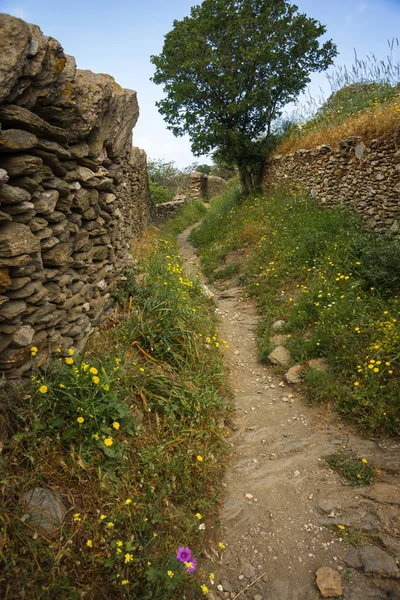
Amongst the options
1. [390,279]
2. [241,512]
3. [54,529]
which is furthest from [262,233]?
[54,529]

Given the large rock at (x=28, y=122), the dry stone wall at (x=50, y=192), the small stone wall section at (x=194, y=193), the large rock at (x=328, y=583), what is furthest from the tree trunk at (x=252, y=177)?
the large rock at (x=328, y=583)

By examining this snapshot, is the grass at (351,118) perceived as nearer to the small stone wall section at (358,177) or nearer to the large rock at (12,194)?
the small stone wall section at (358,177)

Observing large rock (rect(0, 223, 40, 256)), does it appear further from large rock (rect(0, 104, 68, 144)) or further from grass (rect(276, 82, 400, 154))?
grass (rect(276, 82, 400, 154))

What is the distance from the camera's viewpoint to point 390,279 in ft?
19.2

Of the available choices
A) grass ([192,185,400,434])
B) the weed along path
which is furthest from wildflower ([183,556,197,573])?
grass ([192,185,400,434])

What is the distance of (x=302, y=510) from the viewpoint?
3.39 meters

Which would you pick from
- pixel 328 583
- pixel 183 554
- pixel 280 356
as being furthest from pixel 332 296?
pixel 183 554

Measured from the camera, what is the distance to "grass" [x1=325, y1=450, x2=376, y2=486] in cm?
358

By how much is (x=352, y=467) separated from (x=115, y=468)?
2413 mm

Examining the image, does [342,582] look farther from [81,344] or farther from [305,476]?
[81,344]

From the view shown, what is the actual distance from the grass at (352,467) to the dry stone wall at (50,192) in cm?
308

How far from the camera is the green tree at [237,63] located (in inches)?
432

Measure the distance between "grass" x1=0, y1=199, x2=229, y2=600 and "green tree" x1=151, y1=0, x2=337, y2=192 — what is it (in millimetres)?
9548

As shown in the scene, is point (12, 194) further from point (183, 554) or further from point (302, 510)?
point (302, 510)
